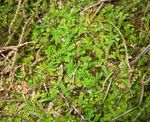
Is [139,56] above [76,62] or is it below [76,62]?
below

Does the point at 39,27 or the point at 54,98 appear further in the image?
the point at 39,27

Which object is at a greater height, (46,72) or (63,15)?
(63,15)

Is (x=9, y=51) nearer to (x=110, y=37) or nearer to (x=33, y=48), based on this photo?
(x=33, y=48)

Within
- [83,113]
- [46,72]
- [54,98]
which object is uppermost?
[46,72]

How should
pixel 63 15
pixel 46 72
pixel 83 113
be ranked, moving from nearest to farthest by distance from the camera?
pixel 83 113 < pixel 46 72 < pixel 63 15

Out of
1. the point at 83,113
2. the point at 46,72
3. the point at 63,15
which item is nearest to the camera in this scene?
the point at 83,113

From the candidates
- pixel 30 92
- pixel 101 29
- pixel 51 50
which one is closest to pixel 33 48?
pixel 51 50

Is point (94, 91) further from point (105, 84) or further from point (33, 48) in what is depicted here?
point (33, 48)
